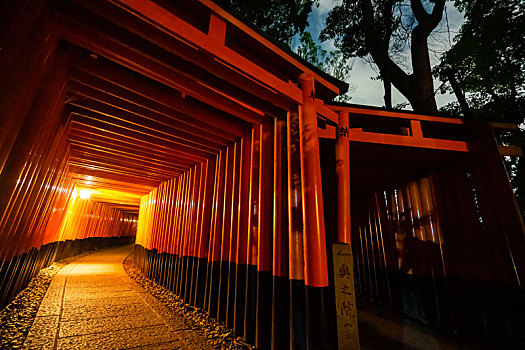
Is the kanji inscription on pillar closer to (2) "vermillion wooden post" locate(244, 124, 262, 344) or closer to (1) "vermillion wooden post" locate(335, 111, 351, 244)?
(1) "vermillion wooden post" locate(335, 111, 351, 244)

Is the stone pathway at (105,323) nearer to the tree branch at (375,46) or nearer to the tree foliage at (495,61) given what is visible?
the tree foliage at (495,61)

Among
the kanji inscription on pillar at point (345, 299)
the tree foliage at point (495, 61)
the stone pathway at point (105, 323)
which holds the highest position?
the tree foliage at point (495, 61)

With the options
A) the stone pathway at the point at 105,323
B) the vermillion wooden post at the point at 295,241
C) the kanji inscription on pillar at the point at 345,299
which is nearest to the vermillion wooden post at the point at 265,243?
the vermillion wooden post at the point at 295,241

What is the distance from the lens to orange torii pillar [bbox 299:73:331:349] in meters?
2.53

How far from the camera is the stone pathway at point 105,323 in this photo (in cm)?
317

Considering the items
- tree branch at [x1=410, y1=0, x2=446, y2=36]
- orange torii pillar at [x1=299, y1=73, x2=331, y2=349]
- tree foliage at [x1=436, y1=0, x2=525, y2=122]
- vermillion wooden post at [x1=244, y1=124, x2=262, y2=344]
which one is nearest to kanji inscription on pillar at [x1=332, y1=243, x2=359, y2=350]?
orange torii pillar at [x1=299, y1=73, x2=331, y2=349]

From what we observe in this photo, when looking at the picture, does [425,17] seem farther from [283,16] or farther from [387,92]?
[283,16]

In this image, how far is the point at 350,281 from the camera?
2180 millimetres

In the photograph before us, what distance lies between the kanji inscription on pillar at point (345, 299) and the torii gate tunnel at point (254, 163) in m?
0.39

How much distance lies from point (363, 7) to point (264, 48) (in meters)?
12.6

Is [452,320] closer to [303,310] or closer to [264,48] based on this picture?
[303,310]

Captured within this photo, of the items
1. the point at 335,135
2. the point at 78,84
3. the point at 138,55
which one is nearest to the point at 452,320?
the point at 335,135

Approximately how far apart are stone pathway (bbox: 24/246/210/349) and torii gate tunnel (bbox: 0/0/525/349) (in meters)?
0.80

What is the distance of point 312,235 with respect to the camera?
2.68 meters
